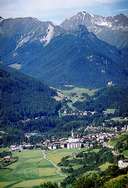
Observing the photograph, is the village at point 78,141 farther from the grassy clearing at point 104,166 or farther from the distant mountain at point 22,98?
the distant mountain at point 22,98

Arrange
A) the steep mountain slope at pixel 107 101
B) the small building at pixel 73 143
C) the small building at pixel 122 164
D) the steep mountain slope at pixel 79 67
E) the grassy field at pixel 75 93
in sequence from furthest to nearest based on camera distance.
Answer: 1. the steep mountain slope at pixel 79 67
2. the grassy field at pixel 75 93
3. the steep mountain slope at pixel 107 101
4. the small building at pixel 73 143
5. the small building at pixel 122 164

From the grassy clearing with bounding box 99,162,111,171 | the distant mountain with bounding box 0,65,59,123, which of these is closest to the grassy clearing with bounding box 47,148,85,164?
the grassy clearing with bounding box 99,162,111,171

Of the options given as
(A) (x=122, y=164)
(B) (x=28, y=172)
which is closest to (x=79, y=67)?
(B) (x=28, y=172)

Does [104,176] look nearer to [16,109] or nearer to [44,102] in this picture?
[16,109]

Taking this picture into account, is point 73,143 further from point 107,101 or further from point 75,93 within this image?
point 75,93

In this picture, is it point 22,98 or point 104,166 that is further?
point 22,98

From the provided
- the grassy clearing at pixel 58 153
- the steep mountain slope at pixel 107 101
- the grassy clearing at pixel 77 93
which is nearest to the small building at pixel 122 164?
the grassy clearing at pixel 58 153
